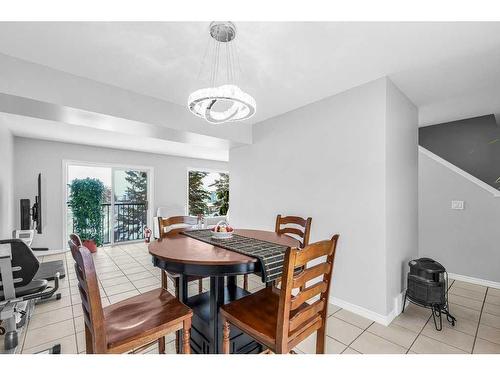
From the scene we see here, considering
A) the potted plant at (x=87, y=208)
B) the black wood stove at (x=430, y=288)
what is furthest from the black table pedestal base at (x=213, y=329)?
the potted plant at (x=87, y=208)

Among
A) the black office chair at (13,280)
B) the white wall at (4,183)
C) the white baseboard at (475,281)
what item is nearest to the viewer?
the black office chair at (13,280)

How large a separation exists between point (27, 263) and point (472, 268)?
4.74 metres

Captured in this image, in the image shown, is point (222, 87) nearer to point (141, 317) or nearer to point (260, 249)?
point (260, 249)

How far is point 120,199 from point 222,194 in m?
2.84

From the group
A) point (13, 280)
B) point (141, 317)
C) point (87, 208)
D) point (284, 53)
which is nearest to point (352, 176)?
point (284, 53)

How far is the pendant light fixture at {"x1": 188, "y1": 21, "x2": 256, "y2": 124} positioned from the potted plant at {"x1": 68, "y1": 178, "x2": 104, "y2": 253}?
4.18 meters

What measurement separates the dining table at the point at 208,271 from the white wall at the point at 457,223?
102 inches

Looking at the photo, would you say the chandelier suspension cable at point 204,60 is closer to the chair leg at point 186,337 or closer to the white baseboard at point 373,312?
the chair leg at point 186,337

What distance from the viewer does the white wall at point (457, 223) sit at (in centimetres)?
286

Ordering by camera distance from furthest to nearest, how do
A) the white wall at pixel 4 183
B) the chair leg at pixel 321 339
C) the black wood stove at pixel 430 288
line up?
the white wall at pixel 4 183 < the black wood stove at pixel 430 288 < the chair leg at pixel 321 339

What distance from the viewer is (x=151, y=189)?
6.02 metres

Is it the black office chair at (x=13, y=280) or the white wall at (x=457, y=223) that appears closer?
the black office chair at (x=13, y=280)

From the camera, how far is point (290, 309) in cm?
111
